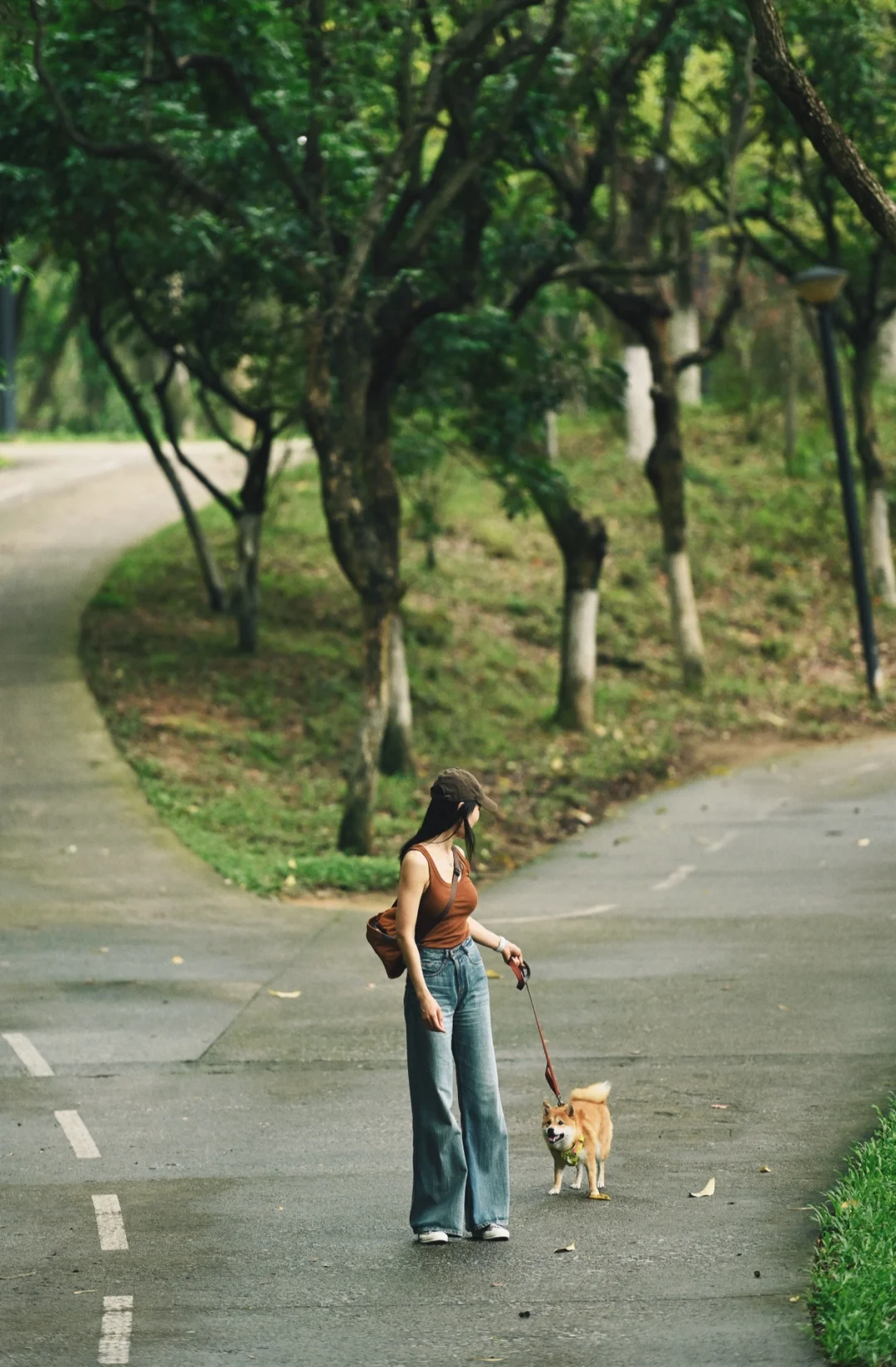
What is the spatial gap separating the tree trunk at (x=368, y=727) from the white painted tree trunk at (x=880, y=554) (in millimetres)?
14777

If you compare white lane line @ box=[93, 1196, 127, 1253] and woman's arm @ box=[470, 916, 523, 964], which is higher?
woman's arm @ box=[470, 916, 523, 964]

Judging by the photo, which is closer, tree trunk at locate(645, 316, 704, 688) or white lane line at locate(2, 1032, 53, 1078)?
white lane line at locate(2, 1032, 53, 1078)

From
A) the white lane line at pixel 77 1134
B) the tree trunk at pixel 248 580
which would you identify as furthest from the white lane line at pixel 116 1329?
the tree trunk at pixel 248 580

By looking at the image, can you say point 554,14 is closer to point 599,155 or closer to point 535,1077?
point 599,155

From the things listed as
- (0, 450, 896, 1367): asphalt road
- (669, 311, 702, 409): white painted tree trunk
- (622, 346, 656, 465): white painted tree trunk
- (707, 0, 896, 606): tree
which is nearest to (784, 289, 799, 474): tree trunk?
(707, 0, 896, 606): tree

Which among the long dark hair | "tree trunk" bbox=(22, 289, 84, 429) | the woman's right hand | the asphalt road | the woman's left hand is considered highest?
"tree trunk" bbox=(22, 289, 84, 429)

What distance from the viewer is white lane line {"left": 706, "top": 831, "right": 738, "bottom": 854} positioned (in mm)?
16875

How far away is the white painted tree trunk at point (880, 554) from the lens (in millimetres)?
29383

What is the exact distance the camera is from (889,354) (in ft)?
147

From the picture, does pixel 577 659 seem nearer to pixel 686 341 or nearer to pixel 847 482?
pixel 847 482

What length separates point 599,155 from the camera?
68.8ft

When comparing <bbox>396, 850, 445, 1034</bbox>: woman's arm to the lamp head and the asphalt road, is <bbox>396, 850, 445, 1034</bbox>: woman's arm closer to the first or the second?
the asphalt road

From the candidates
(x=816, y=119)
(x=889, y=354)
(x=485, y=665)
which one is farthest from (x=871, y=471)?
(x=816, y=119)

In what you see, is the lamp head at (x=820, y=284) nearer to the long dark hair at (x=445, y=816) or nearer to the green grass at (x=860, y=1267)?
the green grass at (x=860, y=1267)
